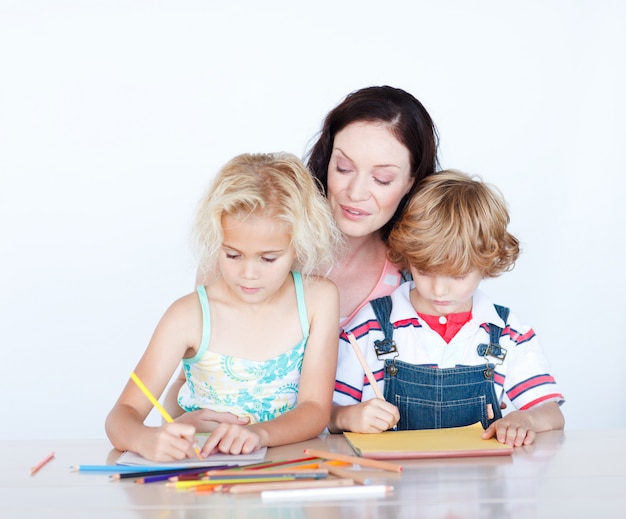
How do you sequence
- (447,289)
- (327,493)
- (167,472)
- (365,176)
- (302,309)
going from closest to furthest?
1. (327,493)
2. (167,472)
3. (302,309)
4. (447,289)
5. (365,176)

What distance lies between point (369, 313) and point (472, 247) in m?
0.29

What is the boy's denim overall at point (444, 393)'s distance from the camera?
201cm

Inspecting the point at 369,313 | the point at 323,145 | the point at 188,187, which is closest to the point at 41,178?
the point at 188,187

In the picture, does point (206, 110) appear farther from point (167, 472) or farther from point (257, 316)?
point (167, 472)

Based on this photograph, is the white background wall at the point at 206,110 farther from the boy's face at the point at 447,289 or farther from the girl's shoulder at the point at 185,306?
the girl's shoulder at the point at 185,306

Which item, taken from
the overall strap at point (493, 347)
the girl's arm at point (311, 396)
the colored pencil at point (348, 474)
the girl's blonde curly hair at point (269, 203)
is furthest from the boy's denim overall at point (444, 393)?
the colored pencil at point (348, 474)

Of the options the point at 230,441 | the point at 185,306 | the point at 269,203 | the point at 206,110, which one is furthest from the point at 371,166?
the point at 206,110

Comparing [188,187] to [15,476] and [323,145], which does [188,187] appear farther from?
[15,476]

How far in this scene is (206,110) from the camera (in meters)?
3.60

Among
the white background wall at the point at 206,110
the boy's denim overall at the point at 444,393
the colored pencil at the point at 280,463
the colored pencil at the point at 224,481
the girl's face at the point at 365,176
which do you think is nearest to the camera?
the colored pencil at the point at 224,481

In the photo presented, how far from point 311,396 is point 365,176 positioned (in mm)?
608

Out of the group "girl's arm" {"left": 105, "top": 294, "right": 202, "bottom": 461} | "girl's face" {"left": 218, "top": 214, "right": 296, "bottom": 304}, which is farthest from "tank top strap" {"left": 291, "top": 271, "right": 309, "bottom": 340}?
"girl's arm" {"left": 105, "top": 294, "right": 202, "bottom": 461}

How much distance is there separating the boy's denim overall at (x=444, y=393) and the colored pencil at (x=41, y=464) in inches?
29.3

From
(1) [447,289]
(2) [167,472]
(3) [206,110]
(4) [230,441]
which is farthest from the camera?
(3) [206,110]
